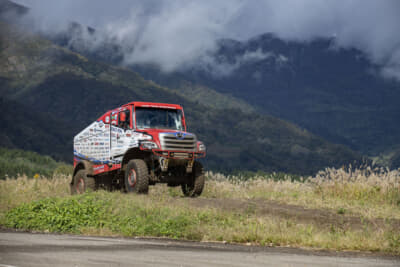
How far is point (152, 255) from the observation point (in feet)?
25.7

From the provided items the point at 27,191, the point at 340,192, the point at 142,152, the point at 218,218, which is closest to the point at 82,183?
the point at 27,191

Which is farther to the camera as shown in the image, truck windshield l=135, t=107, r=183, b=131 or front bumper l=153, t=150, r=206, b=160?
truck windshield l=135, t=107, r=183, b=131

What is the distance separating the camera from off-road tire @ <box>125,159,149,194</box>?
1570cm

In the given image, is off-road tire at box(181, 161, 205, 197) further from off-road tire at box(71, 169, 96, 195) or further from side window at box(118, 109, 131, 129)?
off-road tire at box(71, 169, 96, 195)

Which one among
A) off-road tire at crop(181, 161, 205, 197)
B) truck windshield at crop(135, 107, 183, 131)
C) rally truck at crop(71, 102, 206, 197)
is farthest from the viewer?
off-road tire at crop(181, 161, 205, 197)

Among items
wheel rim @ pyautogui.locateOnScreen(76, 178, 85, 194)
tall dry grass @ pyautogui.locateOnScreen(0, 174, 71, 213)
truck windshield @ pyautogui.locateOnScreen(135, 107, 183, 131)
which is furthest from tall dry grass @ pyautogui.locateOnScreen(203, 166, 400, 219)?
tall dry grass @ pyautogui.locateOnScreen(0, 174, 71, 213)

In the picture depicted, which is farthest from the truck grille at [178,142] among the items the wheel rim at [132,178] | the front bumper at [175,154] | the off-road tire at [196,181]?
the wheel rim at [132,178]

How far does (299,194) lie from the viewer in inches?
706

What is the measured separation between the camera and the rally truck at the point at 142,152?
16.1 meters

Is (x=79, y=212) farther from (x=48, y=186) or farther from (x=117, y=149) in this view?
(x=48, y=186)

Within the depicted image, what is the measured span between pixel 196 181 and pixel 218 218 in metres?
5.70

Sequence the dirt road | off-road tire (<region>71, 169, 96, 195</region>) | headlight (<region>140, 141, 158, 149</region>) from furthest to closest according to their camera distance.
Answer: off-road tire (<region>71, 169, 96, 195</region>), headlight (<region>140, 141, 158, 149</region>), the dirt road

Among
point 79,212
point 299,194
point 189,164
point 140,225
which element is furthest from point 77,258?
point 299,194

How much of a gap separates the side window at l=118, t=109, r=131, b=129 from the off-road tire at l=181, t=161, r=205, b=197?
2.72m
